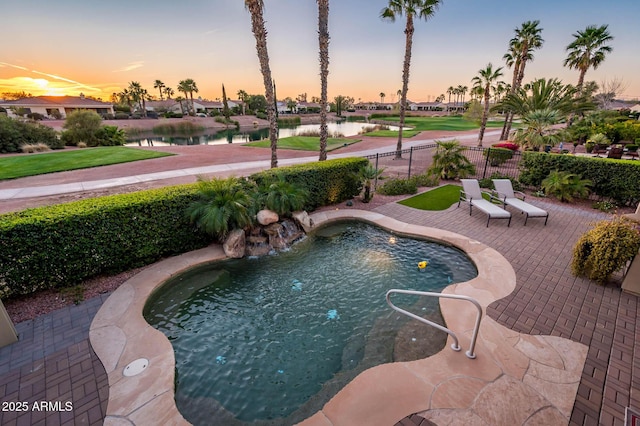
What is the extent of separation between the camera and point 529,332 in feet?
14.0

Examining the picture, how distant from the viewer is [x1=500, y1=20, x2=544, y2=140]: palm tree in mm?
21750

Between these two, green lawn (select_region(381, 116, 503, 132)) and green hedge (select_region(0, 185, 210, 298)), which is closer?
green hedge (select_region(0, 185, 210, 298))

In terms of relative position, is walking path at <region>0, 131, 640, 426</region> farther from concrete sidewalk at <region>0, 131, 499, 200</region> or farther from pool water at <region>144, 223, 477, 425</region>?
concrete sidewalk at <region>0, 131, 499, 200</region>

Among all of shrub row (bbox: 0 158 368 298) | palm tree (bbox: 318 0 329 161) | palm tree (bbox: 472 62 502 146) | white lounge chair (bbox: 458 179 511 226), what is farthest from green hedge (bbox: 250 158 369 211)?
palm tree (bbox: 472 62 502 146)

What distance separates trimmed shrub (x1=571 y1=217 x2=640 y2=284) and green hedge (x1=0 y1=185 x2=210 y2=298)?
29.3 feet

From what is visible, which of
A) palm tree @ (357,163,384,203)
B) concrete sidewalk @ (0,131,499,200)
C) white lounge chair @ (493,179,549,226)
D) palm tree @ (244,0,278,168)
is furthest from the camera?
concrete sidewalk @ (0,131,499,200)

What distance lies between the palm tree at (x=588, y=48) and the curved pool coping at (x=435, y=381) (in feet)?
113

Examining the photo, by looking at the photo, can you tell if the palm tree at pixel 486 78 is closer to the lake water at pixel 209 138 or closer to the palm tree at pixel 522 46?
the palm tree at pixel 522 46

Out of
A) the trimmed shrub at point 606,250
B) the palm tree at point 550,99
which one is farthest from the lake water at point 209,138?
the trimmed shrub at point 606,250

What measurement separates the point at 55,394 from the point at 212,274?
10.6ft

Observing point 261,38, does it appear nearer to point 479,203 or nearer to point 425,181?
point 425,181

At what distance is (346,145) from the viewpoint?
26.6m

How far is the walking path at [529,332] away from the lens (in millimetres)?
3158

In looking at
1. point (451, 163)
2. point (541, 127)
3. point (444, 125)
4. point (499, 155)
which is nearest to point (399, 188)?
point (451, 163)
